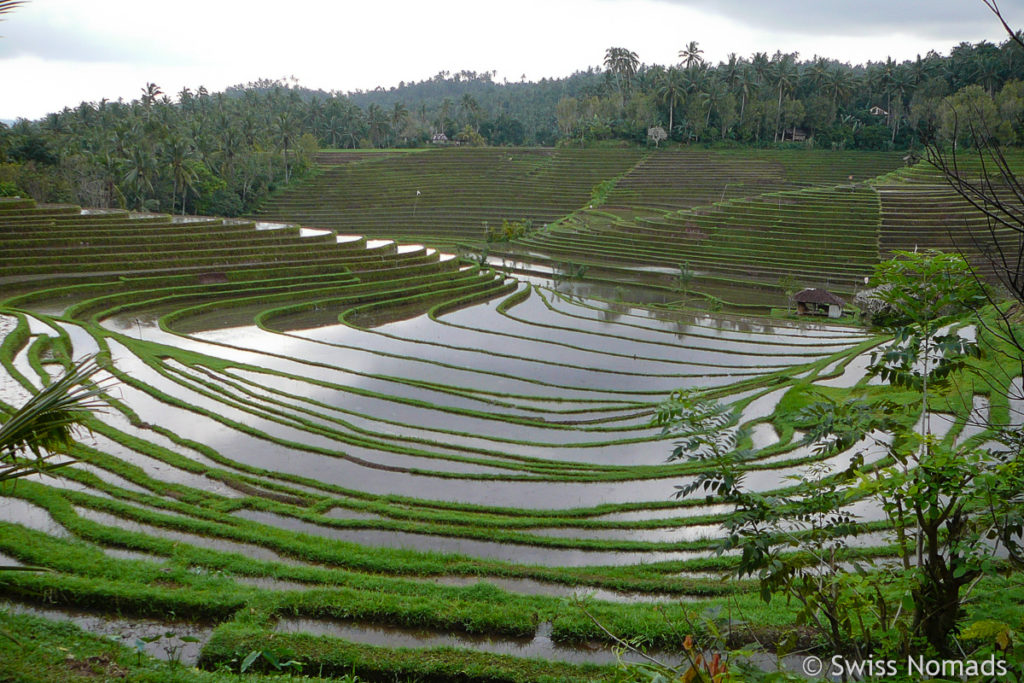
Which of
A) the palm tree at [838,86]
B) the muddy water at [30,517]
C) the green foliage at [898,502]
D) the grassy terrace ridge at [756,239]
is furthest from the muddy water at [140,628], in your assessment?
the palm tree at [838,86]

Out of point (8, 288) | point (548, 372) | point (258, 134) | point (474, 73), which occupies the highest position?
point (474, 73)

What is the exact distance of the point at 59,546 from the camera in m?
8.74

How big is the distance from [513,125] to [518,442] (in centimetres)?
8347

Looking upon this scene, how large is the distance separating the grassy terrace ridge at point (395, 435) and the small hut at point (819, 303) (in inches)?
91.1

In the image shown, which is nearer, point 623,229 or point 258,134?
point 623,229

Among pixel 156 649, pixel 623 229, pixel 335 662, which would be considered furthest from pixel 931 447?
pixel 623 229

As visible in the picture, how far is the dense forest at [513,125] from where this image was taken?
161 ft

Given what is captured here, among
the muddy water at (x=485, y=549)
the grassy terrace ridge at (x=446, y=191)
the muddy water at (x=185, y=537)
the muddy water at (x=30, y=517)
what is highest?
the grassy terrace ridge at (x=446, y=191)

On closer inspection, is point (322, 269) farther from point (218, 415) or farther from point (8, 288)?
point (218, 415)

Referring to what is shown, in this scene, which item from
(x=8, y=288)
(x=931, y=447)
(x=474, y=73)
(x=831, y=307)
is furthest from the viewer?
(x=474, y=73)

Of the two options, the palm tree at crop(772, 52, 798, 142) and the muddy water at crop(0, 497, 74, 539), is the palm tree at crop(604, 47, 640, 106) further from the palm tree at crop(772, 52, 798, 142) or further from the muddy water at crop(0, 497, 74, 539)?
the muddy water at crop(0, 497, 74, 539)

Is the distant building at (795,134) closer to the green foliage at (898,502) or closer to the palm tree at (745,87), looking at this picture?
the palm tree at (745,87)

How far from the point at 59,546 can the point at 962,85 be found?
79823 mm

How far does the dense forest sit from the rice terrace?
131 centimetres
